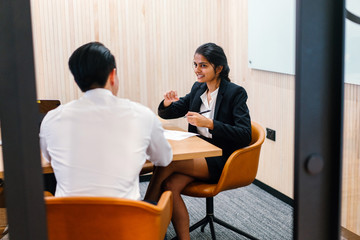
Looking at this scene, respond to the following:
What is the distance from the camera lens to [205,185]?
2631mm

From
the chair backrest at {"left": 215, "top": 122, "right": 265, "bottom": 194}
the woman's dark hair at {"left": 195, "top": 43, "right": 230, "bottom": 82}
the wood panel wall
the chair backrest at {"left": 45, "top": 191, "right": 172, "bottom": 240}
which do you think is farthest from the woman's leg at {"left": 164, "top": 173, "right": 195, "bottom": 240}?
the wood panel wall

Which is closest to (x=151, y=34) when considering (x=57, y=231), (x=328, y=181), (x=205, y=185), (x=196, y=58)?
(x=196, y=58)

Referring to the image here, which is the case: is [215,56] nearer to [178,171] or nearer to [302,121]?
[178,171]

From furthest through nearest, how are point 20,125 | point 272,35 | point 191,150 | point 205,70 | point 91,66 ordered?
point 272,35, point 205,70, point 191,150, point 91,66, point 20,125

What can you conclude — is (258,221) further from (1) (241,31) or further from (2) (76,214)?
(2) (76,214)

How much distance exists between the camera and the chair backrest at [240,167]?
2.52 m

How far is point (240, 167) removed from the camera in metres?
2.58

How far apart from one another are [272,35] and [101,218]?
8.26 ft

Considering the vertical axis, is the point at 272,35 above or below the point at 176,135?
above

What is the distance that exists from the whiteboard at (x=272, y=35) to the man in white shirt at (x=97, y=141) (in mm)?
1914

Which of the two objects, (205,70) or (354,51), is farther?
(205,70)

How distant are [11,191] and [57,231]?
22.6 inches

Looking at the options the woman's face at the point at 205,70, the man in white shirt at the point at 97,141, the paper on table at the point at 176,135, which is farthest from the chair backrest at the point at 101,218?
the woman's face at the point at 205,70

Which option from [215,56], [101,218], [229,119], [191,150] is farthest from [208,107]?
[101,218]
